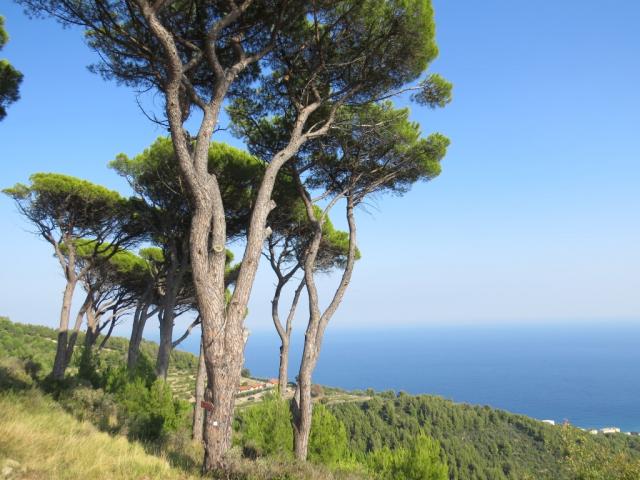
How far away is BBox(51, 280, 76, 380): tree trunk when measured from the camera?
38.8 feet

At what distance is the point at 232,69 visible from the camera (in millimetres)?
5543

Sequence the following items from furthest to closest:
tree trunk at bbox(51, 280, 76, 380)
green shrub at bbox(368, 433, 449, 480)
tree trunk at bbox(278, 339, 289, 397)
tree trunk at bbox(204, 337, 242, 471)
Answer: tree trunk at bbox(51, 280, 76, 380) < tree trunk at bbox(278, 339, 289, 397) < green shrub at bbox(368, 433, 449, 480) < tree trunk at bbox(204, 337, 242, 471)

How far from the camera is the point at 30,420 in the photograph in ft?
17.1

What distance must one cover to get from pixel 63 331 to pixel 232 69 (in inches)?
395

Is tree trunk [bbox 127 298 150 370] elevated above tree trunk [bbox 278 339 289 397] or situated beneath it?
elevated above

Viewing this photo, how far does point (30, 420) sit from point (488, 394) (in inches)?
6038

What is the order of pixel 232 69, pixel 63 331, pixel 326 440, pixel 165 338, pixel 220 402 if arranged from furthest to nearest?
pixel 165 338 → pixel 63 331 → pixel 326 440 → pixel 232 69 → pixel 220 402

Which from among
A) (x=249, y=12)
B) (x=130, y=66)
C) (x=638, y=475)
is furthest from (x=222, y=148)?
(x=638, y=475)

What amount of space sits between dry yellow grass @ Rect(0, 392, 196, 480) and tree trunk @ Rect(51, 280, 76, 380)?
6813mm

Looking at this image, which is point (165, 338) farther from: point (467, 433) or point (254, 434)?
point (467, 433)

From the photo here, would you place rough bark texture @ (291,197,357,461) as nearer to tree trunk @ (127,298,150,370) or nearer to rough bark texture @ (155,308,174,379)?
rough bark texture @ (155,308,174,379)

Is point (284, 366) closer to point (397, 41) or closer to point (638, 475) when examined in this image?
point (397, 41)

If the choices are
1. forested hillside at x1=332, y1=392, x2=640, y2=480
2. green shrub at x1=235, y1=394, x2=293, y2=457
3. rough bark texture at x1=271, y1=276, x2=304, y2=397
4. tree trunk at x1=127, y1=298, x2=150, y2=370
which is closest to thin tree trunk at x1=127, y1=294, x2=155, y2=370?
tree trunk at x1=127, y1=298, x2=150, y2=370

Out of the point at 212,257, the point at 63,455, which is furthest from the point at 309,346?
the point at 63,455
